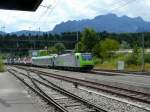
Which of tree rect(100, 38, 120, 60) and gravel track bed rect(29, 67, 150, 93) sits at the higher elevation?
tree rect(100, 38, 120, 60)

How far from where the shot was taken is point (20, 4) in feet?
54.9

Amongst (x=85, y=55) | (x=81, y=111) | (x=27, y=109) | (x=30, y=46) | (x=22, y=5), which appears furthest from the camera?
(x=30, y=46)

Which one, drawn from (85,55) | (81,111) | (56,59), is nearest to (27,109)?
(81,111)

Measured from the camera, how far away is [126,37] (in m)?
164

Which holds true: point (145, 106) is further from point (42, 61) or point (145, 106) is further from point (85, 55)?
point (42, 61)

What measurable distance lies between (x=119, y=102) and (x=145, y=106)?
1838 mm

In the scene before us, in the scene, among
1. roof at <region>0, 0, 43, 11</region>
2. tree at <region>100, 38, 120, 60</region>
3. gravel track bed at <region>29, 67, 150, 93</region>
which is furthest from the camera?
tree at <region>100, 38, 120, 60</region>

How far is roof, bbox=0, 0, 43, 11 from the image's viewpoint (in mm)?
16034

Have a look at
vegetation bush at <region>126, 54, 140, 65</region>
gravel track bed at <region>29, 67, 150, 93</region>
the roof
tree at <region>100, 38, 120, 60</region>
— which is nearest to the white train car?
tree at <region>100, 38, 120, 60</region>

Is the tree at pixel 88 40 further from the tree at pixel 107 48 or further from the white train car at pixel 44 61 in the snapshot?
the white train car at pixel 44 61

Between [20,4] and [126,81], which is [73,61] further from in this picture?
[20,4]

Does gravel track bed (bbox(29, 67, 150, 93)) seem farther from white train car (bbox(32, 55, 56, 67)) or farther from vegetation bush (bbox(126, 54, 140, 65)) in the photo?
white train car (bbox(32, 55, 56, 67))

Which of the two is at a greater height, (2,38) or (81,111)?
(2,38)

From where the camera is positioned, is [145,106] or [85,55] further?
[85,55]
